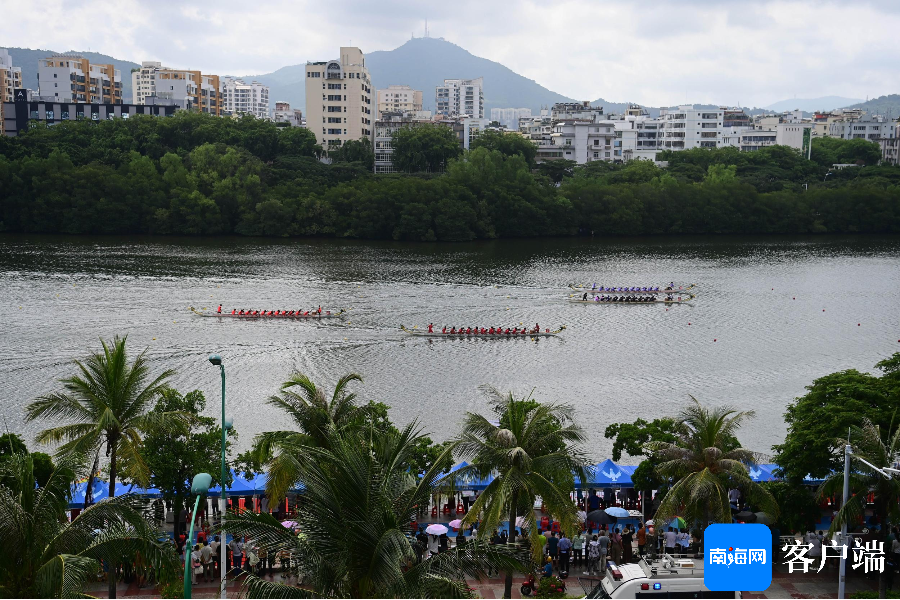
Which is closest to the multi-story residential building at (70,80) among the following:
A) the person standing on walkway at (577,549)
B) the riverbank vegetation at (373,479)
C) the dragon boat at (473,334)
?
the dragon boat at (473,334)

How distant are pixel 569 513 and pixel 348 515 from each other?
17.4 feet

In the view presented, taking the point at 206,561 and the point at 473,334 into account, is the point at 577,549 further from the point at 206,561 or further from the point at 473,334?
the point at 473,334

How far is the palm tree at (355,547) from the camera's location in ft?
32.0

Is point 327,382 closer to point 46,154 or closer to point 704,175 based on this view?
point 46,154

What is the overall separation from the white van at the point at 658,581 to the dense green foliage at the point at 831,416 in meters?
6.42

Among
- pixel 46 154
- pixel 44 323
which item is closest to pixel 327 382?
pixel 44 323

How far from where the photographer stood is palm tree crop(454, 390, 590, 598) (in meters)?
14.3

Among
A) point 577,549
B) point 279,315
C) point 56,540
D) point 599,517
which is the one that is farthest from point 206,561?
point 279,315

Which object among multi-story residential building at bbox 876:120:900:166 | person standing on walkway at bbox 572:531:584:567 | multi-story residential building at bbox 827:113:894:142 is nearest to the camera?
person standing on walkway at bbox 572:531:584:567

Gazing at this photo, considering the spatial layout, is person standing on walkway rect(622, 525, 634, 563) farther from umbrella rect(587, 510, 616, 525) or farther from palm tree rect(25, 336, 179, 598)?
palm tree rect(25, 336, 179, 598)

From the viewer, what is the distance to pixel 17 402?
30.2 metres

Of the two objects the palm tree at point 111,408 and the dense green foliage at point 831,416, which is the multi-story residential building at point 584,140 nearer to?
the dense green foliage at point 831,416

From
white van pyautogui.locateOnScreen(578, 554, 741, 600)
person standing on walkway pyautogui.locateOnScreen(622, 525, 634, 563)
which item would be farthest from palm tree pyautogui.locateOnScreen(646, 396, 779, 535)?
white van pyautogui.locateOnScreen(578, 554, 741, 600)

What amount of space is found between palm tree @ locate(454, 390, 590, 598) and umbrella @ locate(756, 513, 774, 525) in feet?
13.9
